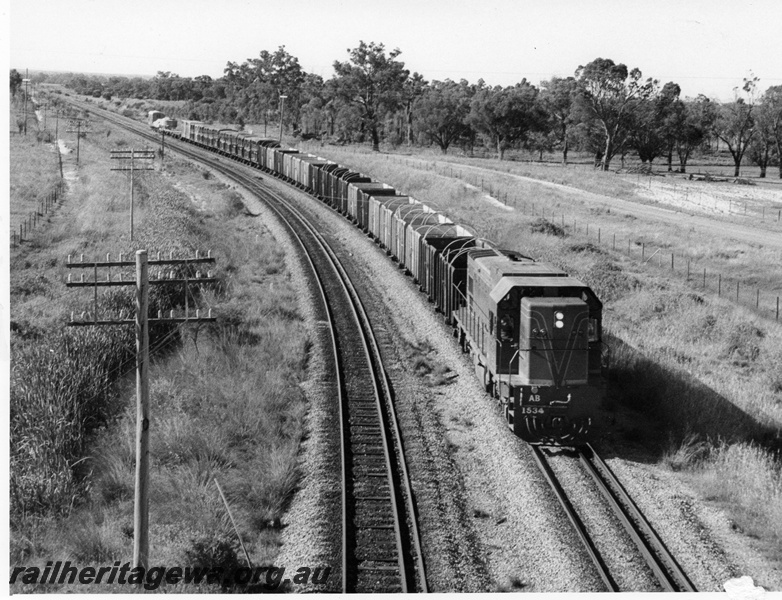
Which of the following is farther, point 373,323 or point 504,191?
point 504,191

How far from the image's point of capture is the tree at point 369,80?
4350 inches

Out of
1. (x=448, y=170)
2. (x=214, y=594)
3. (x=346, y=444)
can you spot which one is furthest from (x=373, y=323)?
(x=448, y=170)

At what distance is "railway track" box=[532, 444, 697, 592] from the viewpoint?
1426 cm

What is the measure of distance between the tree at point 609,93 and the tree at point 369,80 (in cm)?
2573

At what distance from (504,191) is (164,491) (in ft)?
183

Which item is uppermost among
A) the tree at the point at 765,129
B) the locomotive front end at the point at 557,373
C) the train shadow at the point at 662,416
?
the tree at the point at 765,129

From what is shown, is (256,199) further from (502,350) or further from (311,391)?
(502,350)

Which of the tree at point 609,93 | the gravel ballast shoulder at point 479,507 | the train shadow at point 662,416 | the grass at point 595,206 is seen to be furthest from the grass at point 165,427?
the tree at point 609,93

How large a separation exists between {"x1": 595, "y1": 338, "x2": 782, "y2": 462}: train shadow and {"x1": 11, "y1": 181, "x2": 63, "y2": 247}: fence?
110ft

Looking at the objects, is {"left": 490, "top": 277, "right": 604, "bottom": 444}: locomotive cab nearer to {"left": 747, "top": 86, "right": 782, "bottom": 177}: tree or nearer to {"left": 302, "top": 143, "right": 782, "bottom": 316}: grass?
{"left": 302, "top": 143, "right": 782, "bottom": 316}: grass

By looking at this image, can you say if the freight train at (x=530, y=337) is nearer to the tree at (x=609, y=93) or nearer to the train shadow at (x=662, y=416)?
the train shadow at (x=662, y=416)

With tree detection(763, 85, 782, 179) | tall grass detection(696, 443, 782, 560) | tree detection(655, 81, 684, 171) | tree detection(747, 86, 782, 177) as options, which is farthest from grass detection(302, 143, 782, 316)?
tall grass detection(696, 443, 782, 560)

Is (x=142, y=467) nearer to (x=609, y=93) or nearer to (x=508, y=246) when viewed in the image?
(x=508, y=246)

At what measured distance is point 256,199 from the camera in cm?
5653
